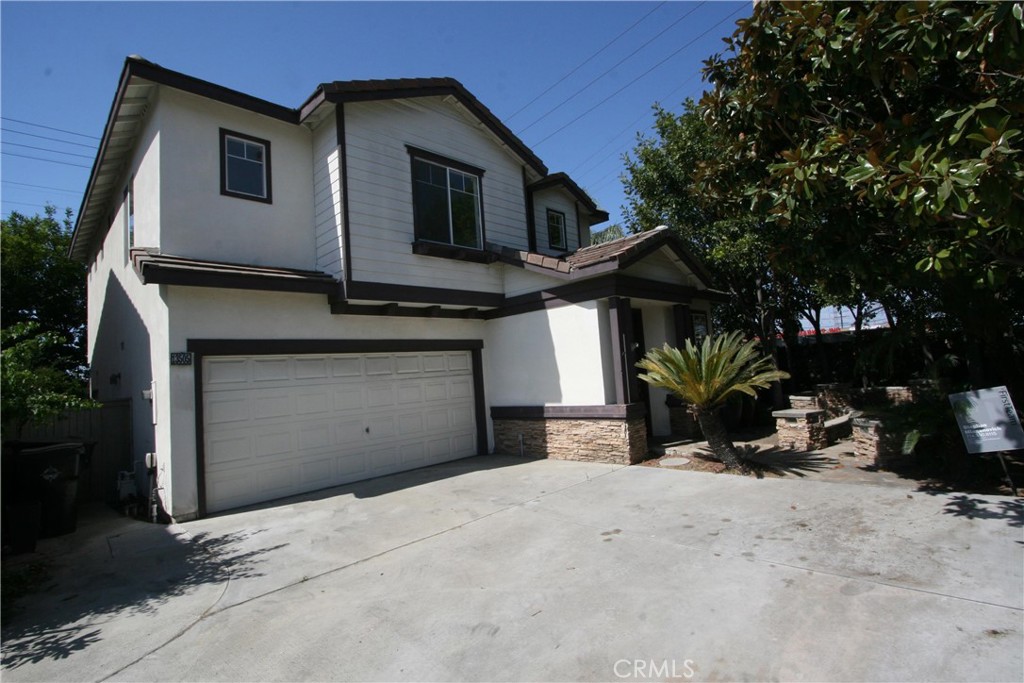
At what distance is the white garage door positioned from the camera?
778cm

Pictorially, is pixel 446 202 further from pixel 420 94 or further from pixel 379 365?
pixel 379 365

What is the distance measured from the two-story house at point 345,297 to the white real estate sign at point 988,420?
4.38 meters

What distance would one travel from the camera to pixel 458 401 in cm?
1102

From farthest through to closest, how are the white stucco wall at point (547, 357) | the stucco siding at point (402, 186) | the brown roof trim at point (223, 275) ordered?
the white stucco wall at point (547, 357), the stucco siding at point (402, 186), the brown roof trim at point (223, 275)


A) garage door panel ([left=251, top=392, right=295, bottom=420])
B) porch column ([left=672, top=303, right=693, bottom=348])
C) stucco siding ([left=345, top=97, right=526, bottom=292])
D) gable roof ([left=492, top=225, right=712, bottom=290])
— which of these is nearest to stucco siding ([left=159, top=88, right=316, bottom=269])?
stucco siding ([left=345, top=97, right=526, bottom=292])

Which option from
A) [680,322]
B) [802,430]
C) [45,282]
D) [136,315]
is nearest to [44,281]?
[45,282]

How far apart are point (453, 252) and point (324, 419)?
3.96 m

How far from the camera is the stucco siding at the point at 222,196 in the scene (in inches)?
314

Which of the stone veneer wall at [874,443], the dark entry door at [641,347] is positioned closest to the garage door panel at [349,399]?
the dark entry door at [641,347]

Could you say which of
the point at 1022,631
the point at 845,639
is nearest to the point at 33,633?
the point at 845,639

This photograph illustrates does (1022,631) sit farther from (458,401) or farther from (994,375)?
(458,401)

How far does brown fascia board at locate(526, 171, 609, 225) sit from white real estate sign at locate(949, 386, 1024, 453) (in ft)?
30.7

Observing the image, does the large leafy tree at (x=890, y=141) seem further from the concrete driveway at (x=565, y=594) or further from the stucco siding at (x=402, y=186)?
the stucco siding at (x=402, y=186)

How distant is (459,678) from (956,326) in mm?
8547
